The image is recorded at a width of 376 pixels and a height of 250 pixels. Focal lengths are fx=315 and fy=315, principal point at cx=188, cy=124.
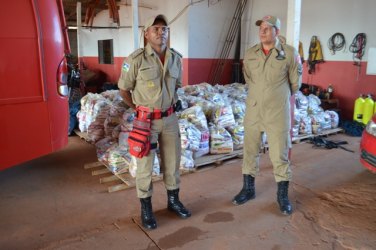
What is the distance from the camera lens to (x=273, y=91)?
9.08ft

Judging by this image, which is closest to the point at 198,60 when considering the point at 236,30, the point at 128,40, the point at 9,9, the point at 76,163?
the point at 236,30

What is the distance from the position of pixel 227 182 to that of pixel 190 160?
1.76ft

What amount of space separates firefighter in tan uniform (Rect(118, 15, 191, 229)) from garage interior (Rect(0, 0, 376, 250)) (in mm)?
341

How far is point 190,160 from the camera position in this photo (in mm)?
3869

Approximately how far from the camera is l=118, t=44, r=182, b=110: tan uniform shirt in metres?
2.51

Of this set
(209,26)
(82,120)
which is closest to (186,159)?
(82,120)

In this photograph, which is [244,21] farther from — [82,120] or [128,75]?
[128,75]

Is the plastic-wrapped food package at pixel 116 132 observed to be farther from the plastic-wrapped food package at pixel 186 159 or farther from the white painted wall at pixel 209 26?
the white painted wall at pixel 209 26

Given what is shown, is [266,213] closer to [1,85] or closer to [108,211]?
[108,211]

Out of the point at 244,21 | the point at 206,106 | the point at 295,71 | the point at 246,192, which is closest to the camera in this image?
the point at 295,71

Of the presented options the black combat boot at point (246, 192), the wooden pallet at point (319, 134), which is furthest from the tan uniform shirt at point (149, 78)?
the wooden pallet at point (319, 134)

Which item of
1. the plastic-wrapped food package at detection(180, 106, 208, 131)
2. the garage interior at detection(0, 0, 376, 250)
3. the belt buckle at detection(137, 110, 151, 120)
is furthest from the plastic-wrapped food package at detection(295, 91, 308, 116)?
the belt buckle at detection(137, 110, 151, 120)

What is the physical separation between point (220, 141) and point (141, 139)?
1947 mm

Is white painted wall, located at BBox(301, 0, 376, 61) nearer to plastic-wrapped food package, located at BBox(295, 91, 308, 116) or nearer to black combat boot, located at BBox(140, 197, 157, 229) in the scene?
plastic-wrapped food package, located at BBox(295, 91, 308, 116)
